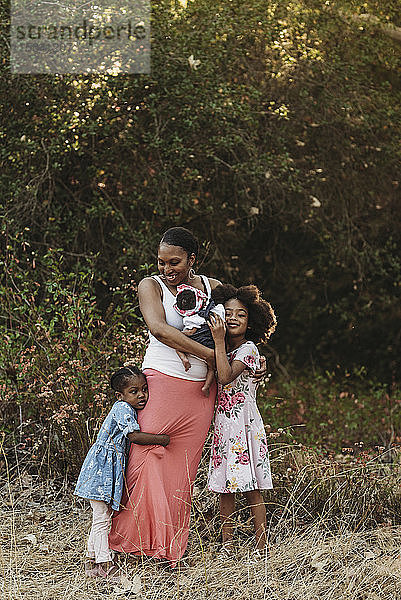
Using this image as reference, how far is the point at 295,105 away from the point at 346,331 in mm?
3081

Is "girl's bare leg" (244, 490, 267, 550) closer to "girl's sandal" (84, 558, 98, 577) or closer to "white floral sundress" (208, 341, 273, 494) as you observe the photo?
"white floral sundress" (208, 341, 273, 494)

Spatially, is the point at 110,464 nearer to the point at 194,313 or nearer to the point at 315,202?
the point at 194,313

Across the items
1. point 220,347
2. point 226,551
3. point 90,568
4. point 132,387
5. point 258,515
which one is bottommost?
point 90,568

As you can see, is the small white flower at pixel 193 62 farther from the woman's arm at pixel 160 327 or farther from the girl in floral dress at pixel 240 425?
the woman's arm at pixel 160 327

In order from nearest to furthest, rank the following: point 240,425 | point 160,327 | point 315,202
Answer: point 160,327, point 240,425, point 315,202

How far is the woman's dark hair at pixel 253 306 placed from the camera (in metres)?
3.49

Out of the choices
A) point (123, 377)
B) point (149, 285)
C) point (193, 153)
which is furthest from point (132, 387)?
point (193, 153)

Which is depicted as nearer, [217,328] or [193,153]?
[217,328]

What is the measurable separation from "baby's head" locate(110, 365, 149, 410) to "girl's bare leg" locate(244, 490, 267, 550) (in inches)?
26.5

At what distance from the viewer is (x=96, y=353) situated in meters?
4.71

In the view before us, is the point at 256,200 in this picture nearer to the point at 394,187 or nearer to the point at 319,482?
the point at 394,187

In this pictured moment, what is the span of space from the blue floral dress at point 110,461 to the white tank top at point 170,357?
230 millimetres

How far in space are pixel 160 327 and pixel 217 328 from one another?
0.81ft

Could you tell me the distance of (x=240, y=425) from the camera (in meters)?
3.55
